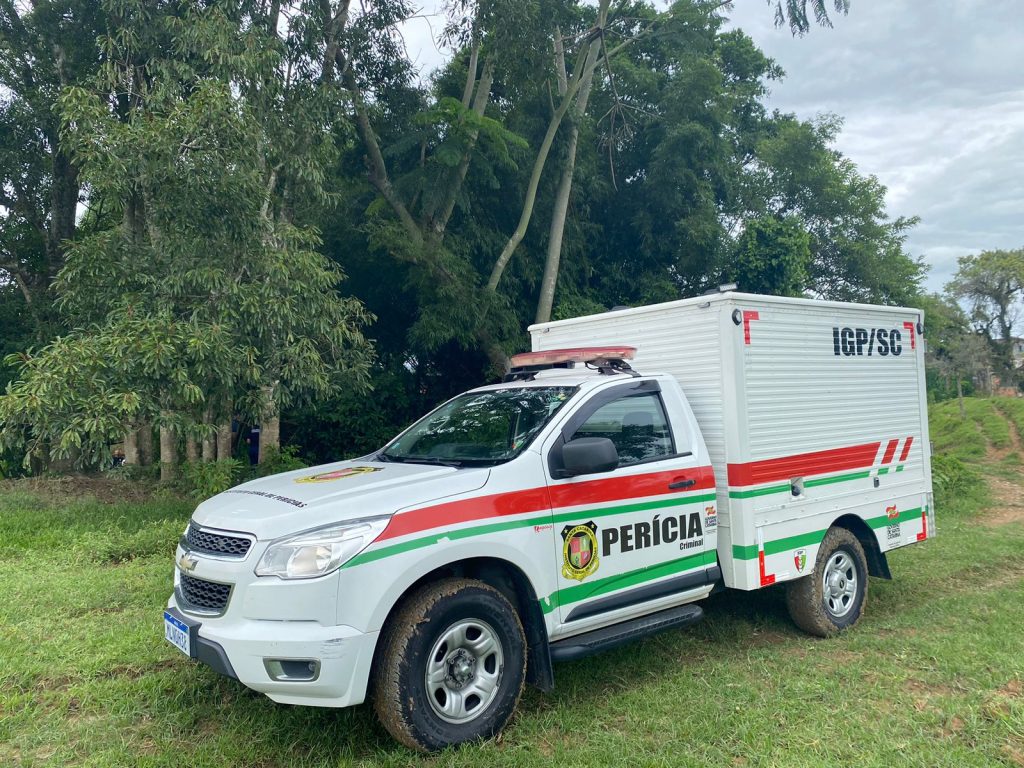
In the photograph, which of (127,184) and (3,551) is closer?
(3,551)

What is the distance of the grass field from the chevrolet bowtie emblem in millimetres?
820

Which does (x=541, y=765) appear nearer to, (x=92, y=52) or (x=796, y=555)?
(x=796, y=555)

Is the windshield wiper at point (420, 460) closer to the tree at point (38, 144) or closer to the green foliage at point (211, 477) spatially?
the green foliage at point (211, 477)

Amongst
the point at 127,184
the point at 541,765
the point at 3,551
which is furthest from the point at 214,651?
the point at 127,184

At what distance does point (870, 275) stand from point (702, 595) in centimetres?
1801

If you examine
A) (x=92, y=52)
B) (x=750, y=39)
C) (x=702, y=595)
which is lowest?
(x=702, y=595)

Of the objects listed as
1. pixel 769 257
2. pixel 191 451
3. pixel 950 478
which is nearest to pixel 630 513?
pixel 191 451

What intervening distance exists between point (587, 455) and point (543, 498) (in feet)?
1.07

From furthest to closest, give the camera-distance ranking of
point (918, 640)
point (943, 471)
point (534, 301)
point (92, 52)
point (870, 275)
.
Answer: point (870, 275) → point (534, 301) → point (943, 471) → point (92, 52) → point (918, 640)

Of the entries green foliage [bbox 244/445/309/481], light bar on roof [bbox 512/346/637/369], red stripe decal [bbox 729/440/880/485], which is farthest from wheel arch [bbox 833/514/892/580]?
green foliage [bbox 244/445/309/481]

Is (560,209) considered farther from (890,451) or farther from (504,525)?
(504,525)

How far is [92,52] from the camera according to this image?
1101cm

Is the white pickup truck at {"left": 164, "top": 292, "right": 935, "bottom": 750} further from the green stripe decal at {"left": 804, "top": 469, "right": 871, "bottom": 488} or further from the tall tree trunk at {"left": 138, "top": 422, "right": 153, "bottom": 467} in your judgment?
the tall tree trunk at {"left": 138, "top": 422, "right": 153, "bottom": 467}

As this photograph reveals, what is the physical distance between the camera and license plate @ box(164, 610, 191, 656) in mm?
3625
